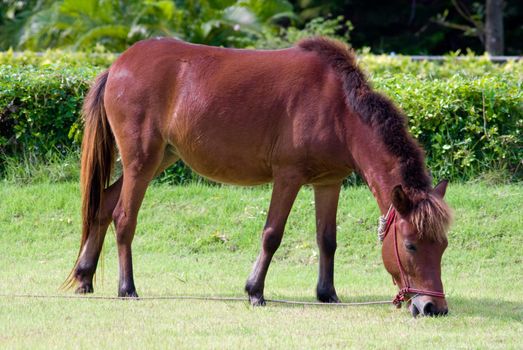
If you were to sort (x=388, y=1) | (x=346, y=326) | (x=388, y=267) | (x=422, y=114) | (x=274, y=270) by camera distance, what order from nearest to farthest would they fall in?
(x=346, y=326), (x=388, y=267), (x=274, y=270), (x=422, y=114), (x=388, y=1)

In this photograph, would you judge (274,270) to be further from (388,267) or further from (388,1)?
(388,1)

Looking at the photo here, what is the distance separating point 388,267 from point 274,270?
2.47 m

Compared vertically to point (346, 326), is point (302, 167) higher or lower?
higher

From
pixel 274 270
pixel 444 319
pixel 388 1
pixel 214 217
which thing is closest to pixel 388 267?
pixel 444 319

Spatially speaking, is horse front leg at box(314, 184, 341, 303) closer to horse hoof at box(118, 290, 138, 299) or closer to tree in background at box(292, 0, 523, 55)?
horse hoof at box(118, 290, 138, 299)

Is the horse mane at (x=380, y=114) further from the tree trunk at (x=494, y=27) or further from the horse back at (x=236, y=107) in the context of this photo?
the tree trunk at (x=494, y=27)

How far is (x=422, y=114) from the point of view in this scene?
35.4ft

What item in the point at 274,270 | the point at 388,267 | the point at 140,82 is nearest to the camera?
the point at 388,267

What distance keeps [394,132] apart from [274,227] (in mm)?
1156

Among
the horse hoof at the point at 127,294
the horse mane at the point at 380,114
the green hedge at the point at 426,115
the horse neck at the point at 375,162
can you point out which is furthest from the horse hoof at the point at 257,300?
the green hedge at the point at 426,115

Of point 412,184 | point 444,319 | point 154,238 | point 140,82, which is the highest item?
point 140,82

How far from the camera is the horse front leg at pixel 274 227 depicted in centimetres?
724

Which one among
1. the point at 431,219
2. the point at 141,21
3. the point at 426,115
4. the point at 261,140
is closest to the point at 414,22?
the point at 141,21

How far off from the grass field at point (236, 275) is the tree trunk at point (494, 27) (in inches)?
360
